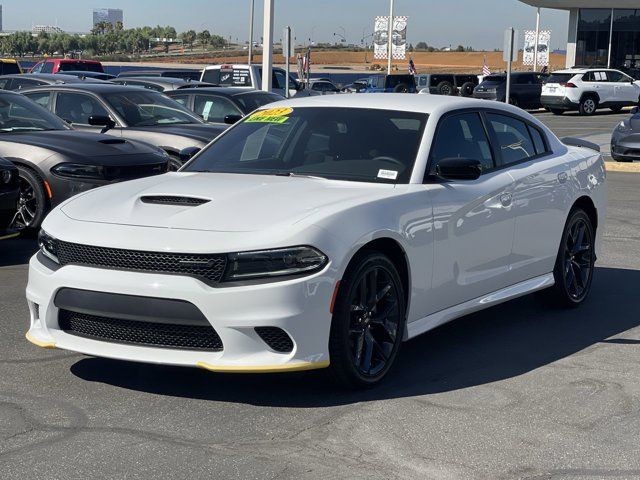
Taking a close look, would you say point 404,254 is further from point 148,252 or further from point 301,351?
point 148,252

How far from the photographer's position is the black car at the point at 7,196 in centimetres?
929

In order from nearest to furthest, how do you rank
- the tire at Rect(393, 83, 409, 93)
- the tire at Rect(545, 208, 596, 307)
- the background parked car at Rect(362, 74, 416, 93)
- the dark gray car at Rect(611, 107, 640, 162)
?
the tire at Rect(545, 208, 596, 307) → the dark gray car at Rect(611, 107, 640, 162) → the tire at Rect(393, 83, 409, 93) → the background parked car at Rect(362, 74, 416, 93)

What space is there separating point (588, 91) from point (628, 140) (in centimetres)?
2109

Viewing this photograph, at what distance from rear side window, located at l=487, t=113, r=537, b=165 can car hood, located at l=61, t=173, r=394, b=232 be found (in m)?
1.42

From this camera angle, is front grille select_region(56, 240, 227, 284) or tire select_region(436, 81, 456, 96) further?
tire select_region(436, 81, 456, 96)

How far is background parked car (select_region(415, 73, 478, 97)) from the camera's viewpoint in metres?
48.5

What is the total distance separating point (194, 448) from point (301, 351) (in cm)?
75

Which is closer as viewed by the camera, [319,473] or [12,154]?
[319,473]

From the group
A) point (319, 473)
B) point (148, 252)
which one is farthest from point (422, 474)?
point (148, 252)

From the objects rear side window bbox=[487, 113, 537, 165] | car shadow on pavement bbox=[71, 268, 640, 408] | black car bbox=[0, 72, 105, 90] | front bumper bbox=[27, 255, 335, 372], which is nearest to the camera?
front bumper bbox=[27, 255, 335, 372]

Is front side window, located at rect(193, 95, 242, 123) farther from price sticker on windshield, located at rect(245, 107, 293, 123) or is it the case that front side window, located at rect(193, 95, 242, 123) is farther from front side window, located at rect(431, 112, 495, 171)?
front side window, located at rect(431, 112, 495, 171)

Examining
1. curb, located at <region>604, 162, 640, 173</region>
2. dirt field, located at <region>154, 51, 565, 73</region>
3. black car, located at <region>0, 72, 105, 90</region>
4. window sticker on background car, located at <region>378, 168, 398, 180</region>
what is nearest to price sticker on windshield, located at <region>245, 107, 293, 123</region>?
window sticker on background car, located at <region>378, 168, 398, 180</region>

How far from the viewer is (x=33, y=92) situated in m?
14.0

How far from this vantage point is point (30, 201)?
1045 centimetres
